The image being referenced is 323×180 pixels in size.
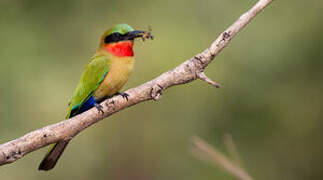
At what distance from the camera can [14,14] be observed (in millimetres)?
5570

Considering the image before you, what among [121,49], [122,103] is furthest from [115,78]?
[122,103]

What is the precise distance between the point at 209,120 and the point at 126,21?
4.36 feet

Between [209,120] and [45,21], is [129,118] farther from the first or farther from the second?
[45,21]

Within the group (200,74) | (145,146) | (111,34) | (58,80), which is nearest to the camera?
(200,74)

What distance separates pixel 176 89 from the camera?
6.02 m

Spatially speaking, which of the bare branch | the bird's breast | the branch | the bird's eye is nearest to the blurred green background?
the bird's eye

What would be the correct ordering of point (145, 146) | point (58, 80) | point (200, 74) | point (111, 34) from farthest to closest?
point (145, 146), point (58, 80), point (111, 34), point (200, 74)

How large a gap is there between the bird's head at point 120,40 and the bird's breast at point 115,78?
0.07m

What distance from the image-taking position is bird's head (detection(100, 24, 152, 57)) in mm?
3791

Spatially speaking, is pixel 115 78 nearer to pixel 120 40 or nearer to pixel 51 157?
pixel 120 40

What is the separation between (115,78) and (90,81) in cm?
18

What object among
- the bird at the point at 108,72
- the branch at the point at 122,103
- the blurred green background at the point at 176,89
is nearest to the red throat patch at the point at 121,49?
the bird at the point at 108,72

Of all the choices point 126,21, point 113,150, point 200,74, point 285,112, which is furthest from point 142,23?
point 200,74

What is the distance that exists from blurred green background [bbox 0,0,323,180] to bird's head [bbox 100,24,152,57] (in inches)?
61.2
